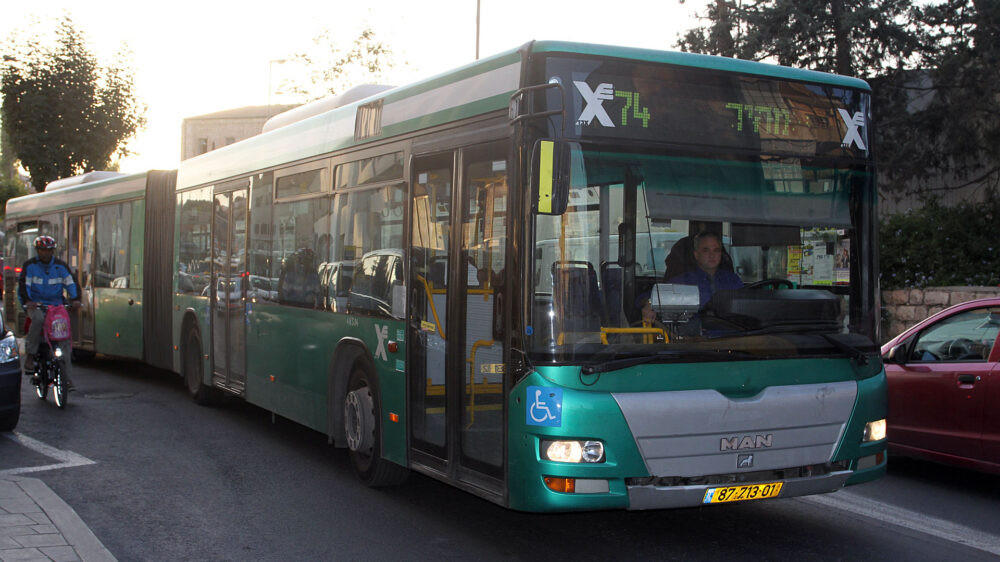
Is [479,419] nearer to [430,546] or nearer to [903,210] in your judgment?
[430,546]

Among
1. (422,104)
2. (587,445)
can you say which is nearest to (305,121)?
(422,104)

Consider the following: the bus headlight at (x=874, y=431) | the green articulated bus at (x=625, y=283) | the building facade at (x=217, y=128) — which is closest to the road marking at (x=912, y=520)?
the green articulated bus at (x=625, y=283)

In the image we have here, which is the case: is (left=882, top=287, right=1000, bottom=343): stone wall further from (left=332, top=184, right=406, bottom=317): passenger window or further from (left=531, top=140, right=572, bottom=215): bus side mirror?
(left=531, top=140, right=572, bottom=215): bus side mirror

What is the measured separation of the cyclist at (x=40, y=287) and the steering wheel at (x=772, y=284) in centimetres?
883

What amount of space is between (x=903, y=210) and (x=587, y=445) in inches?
638

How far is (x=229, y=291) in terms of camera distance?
35.4ft

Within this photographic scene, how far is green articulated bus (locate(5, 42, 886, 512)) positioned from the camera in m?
5.31

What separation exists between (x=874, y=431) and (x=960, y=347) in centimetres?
227

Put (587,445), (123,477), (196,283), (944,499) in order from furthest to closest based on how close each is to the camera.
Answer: (196,283) < (123,477) < (944,499) < (587,445)

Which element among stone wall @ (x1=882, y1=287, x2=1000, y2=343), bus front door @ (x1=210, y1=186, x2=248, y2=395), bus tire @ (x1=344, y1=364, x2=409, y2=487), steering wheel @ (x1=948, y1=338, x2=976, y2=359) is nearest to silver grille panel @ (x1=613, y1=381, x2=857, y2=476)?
steering wheel @ (x1=948, y1=338, x2=976, y2=359)

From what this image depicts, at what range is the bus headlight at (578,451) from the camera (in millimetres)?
5250

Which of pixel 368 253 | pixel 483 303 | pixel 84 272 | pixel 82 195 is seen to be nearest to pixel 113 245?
pixel 84 272

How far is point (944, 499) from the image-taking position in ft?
24.4

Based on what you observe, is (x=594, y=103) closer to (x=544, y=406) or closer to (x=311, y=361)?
(x=544, y=406)
